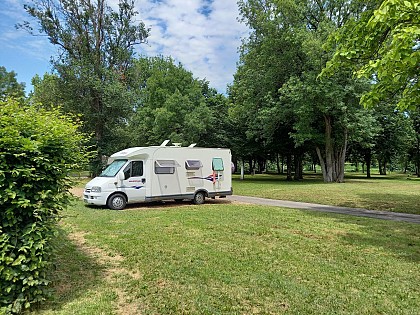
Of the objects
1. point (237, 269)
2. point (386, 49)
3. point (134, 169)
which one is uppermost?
point (386, 49)

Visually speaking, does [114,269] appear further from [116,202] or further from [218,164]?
[218,164]

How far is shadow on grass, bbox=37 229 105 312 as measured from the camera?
4098mm

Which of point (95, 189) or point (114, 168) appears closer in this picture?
point (95, 189)

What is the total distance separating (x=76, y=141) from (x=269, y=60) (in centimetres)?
2465

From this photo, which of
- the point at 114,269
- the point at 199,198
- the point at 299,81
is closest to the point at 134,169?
the point at 199,198

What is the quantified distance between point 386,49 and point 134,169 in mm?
9848

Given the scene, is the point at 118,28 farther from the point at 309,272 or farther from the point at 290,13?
the point at 309,272

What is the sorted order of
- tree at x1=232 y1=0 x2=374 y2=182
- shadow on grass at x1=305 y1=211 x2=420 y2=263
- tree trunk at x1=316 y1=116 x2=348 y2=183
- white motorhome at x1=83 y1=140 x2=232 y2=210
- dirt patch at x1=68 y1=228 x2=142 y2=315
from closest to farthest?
dirt patch at x1=68 y1=228 x2=142 y2=315 → shadow on grass at x1=305 y1=211 x2=420 y2=263 → white motorhome at x1=83 y1=140 x2=232 y2=210 → tree at x1=232 y1=0 x2=374 y2=182 → tree trunk at x1=316 y1=116 x2=348 y2=183

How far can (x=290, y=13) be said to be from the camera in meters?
25.6

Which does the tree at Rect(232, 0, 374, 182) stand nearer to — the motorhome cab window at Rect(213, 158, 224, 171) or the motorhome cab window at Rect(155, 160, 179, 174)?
the motorhome cab window at Rect(213, 158, 224, 171)

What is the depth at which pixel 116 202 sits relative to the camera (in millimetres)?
12695

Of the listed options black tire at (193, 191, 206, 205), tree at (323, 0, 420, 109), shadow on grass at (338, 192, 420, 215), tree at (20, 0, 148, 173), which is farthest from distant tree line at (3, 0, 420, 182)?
tree at (323, 0, 420, 109)

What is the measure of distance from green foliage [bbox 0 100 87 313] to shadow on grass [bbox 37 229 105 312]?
20 centimetres

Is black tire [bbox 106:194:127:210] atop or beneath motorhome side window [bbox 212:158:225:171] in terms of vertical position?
beneath
